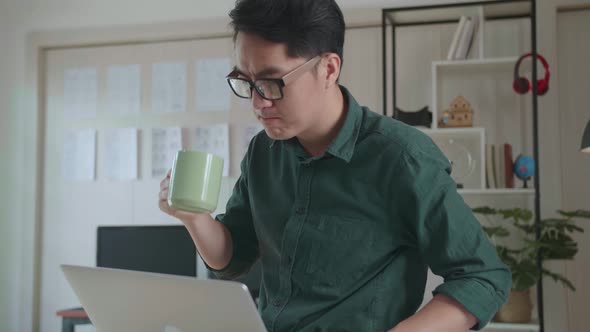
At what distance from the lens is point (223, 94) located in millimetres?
3695

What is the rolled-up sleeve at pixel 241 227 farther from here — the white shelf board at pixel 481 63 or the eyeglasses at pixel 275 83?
the white shelf board at pixel 481 63

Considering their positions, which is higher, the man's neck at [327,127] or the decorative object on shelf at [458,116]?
the decorative object on shelf at [458,116]

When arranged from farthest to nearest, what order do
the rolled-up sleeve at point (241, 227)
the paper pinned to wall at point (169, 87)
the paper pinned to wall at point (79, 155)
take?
1. the paper pinned to wall at point (79, 155)
2. the paper pinned to wall at point (169, 87)
3. the rolled-up sleeve at point (241, 227)

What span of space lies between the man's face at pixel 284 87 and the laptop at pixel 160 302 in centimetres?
31

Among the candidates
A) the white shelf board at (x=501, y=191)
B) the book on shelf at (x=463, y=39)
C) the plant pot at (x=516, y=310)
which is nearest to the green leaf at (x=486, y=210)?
the white shelf board at (x=501, y=191)

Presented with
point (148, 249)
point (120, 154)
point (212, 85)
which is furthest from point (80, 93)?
point (148, 249)

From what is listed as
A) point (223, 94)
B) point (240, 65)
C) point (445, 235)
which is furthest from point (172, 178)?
point (223, 94)

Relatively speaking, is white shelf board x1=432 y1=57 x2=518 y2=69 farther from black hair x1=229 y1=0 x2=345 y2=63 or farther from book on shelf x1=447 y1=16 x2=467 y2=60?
black hair x1=229 y1=0 x2=345 y2=63

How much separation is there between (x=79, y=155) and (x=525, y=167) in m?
2.33

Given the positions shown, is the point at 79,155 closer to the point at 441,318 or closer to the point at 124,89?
the point at 124,89

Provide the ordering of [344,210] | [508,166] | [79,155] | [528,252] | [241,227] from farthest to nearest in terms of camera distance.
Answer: [79,155]
[508,166]
[528,252]
[241,227]
[344,210]

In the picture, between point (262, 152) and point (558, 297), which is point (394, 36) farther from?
point (262, 152)

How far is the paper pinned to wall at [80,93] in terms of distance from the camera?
3932 millimetres

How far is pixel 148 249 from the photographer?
11.1 feet
